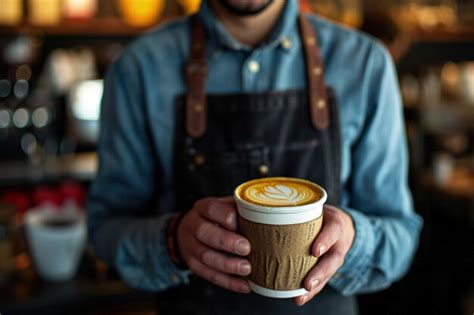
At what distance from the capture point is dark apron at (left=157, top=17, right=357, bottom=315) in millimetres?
1190

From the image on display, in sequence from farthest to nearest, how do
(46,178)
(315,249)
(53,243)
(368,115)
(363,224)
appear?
(46,178), (53,243), (368,115), (363,224), (315,249)

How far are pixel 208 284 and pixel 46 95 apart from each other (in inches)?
106

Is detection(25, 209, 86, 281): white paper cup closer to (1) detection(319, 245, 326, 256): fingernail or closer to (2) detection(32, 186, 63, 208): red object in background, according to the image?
(2) detection(32, 186, 63, 208): red object in background

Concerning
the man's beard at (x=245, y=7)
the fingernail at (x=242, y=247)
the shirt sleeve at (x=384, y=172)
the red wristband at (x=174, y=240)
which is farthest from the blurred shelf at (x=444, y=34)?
the fingernail at (x=242, y=247)

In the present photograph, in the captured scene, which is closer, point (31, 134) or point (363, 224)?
point (363, 224)

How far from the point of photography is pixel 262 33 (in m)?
1.27

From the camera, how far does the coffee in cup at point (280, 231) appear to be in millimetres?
744

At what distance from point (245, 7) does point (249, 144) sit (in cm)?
26

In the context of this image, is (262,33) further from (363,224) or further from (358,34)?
(363,224)

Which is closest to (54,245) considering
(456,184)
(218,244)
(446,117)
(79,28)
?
(218,244)

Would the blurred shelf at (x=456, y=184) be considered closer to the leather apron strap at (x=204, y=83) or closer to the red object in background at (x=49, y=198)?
the red object in background at (x=49, y=198)

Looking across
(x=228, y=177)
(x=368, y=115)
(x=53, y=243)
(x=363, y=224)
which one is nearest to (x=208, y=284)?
(x=228, y=177)

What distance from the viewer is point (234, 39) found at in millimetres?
1252

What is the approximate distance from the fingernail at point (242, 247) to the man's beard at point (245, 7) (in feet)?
1.68
